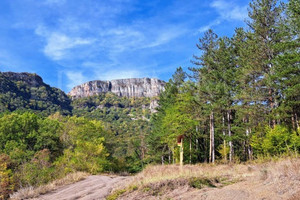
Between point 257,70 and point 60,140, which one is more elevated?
point 257,70

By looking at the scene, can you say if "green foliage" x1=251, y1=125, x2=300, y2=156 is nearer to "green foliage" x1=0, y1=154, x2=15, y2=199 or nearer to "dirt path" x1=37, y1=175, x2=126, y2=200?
"dirt path" x1=37, y1=175, x2=126, y2=200

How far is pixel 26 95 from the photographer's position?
152m

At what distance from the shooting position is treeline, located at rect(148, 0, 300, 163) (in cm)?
2142

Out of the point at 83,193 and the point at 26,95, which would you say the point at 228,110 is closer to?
the point at 83,193

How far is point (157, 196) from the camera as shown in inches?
312

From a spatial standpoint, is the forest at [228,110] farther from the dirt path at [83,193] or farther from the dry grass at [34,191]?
the dirt path at [83,193]

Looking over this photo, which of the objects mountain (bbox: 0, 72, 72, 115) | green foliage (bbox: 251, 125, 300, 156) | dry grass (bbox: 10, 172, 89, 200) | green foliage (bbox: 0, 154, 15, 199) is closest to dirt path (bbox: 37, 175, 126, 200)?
dry grass (bbox: 10, 172, 89, 200)

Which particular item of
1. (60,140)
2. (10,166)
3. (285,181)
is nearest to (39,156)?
(10,166)

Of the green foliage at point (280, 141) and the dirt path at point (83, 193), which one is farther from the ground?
the green foliage at point (280, 141)

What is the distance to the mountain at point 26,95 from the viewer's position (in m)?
119

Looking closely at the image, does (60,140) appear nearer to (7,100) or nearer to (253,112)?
(253,112)

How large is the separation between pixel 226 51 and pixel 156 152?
24.4m

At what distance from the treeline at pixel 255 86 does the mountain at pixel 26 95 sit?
3551 inches

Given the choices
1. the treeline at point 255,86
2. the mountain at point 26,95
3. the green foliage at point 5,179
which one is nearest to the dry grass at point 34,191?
the green foliage at point 5,179
